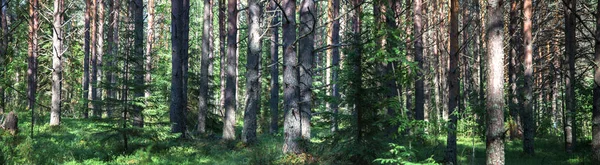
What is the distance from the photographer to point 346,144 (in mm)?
9484

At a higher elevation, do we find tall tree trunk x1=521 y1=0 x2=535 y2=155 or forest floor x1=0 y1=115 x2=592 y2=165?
tall tree trunk x1=521 y1=0 x2=535 y2=155

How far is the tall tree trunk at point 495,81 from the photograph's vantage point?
24.0ft

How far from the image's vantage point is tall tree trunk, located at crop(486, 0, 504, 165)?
7324 mm

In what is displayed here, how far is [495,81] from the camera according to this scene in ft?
24.3

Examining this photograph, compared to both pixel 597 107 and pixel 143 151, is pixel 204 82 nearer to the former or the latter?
pixel 143 151


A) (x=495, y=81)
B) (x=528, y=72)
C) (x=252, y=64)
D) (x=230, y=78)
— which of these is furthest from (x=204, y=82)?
(x=495, y=81)

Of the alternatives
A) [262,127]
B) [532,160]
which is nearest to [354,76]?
[532,160]

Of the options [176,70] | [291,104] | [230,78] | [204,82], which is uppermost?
[176,70]

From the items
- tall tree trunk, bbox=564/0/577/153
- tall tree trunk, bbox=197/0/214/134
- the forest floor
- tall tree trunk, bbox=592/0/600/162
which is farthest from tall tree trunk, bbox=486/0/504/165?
tall tree trunk, bbox=197/0/214/134

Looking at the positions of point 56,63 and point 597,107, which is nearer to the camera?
point 597,107

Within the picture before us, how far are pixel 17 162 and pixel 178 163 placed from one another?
3368 millimetres

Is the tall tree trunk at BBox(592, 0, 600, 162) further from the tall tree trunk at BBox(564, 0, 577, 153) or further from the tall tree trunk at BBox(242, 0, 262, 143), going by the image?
the tall tree trunk at BBox(242, 0, 262, 143)

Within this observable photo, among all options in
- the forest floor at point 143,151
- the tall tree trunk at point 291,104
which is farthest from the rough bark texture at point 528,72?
the tall tree trunk at point 291,104

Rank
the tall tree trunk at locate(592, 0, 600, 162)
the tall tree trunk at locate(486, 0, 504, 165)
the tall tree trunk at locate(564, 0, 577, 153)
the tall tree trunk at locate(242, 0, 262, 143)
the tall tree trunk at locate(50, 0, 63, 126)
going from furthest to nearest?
the tall tree trunk at locate(50, 0, 63, 126) → the tall tree trunk at locate(242, 0, 262, 143) → the tall tree trunk at locate(564, 0, 577, 153) → the tall tree trunk at locate(592, 0, 600, 162) → the tall tree trunk at locate(486, 0, 504, 165)
